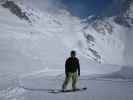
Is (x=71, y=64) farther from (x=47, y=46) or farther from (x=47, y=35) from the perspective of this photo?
(x=47, y=35)

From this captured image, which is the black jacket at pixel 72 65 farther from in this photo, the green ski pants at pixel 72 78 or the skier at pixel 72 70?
the green ski pants at pixel 72 78

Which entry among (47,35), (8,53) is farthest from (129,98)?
(47,35)

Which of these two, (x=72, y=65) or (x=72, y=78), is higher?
(x=72, y=65)

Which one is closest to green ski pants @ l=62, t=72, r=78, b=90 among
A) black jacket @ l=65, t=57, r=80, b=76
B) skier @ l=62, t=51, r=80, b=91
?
skier @ l=62, t=51, r=80, b=91

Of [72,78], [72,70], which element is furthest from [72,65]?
[72,78]

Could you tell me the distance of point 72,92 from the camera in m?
14.2

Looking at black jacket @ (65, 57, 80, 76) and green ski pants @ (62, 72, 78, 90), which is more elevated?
black jacket @ (65, 57, 80, 76)

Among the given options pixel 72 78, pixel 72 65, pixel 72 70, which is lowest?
pixel 72 78

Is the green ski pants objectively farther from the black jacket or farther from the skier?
the black jacket

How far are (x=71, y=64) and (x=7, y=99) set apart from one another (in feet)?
12.7

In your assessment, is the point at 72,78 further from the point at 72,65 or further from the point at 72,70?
the point at 72,65

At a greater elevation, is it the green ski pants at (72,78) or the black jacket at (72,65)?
the black jacket at (72,65)

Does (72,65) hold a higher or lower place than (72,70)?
higher

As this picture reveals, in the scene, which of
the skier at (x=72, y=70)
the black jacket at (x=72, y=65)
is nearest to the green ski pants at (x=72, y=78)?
the skier at (x=72, y=70)
